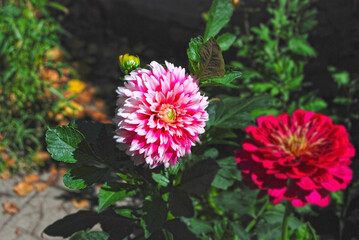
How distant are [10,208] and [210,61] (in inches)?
79.5

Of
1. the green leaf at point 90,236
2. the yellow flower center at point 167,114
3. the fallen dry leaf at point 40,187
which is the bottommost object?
the green leaf at point 90,236

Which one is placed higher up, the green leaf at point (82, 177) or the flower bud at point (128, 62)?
the flower bud at point (128, 62)

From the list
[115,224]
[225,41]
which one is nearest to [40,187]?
[115,224]

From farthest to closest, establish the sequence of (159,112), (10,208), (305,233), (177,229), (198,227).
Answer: (10,208), (198,227), (305,233), (177,229), (159,112)

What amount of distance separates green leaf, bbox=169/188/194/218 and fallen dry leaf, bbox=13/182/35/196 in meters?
1.71

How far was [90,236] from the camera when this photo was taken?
135cm

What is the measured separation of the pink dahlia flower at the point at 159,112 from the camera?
3.46ft

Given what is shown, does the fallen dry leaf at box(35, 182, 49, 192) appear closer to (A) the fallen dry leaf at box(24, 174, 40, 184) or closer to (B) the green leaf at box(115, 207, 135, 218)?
(A) the fallen dry leaf at box(24, 174, 40, 184)

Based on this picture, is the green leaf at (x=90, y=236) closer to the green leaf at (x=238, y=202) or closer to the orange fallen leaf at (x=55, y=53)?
the green leaf at (x=238, y=202)

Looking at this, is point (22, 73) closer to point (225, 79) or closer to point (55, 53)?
point (55, 53)

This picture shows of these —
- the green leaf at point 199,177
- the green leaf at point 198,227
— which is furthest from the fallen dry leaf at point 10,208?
the green leaf at point 199,177

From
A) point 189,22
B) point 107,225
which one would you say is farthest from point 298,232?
point 189,22

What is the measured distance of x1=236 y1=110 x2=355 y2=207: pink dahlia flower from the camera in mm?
1221

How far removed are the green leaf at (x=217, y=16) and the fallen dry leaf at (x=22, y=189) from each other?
1953 mm
